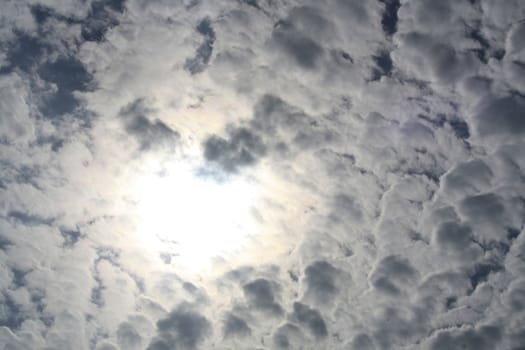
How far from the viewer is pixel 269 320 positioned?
37.1 ft

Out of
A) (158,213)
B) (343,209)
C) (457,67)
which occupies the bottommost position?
(158,213)

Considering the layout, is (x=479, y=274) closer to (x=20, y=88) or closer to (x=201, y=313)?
(x=201, y=313)

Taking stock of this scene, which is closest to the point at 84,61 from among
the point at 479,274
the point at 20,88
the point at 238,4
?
the point at 20,88

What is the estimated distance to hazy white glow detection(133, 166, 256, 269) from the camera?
358 inches

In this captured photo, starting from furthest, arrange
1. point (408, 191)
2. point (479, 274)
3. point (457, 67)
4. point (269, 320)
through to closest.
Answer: point (269, 320)
point (479, 274)
point (408, 191)
point (457, 67)

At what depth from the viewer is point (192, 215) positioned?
382 inches

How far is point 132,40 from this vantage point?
Answer: 7262mm

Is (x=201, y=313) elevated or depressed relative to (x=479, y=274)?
depressed

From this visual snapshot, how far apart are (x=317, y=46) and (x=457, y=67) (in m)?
2.63

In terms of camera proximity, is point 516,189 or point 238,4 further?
point 516,189

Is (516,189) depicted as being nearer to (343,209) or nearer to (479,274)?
(479,274)

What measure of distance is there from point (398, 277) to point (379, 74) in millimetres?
5568

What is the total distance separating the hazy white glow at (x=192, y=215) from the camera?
909 cm

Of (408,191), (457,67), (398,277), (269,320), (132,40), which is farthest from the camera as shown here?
(269,320)
